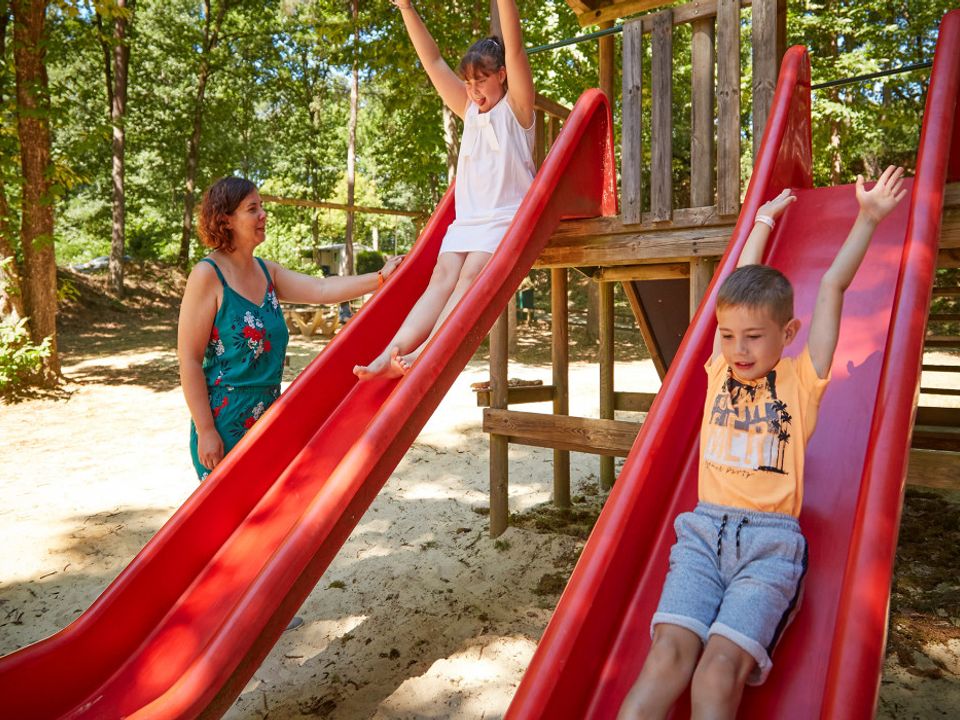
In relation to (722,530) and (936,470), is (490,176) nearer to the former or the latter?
(722,530)

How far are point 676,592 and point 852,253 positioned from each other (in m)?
1.22

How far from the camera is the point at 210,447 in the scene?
9.56 feet

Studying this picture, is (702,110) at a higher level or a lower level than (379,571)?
higher

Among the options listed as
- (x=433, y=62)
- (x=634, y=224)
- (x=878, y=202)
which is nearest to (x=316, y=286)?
(x=433, y=62)

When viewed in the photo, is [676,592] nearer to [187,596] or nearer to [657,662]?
[657,662]

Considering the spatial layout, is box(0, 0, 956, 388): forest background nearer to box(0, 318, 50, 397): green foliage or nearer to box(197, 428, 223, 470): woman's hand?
box(0, 318, 50, 397): green foliage

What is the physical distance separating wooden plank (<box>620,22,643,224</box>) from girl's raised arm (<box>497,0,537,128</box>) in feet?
1.82

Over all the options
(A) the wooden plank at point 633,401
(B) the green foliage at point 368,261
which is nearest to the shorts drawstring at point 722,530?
(A) the wooden plank at point 633,401

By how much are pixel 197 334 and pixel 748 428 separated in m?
2.11

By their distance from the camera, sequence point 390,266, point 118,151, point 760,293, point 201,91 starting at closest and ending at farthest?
point 760,293, point 390,266, point 118,151, point 201,91

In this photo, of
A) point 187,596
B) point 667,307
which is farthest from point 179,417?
point 187,596

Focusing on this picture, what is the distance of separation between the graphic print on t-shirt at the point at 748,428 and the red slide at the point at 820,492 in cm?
21

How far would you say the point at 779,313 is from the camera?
6.69 feet

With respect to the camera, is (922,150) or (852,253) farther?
(922,150)
